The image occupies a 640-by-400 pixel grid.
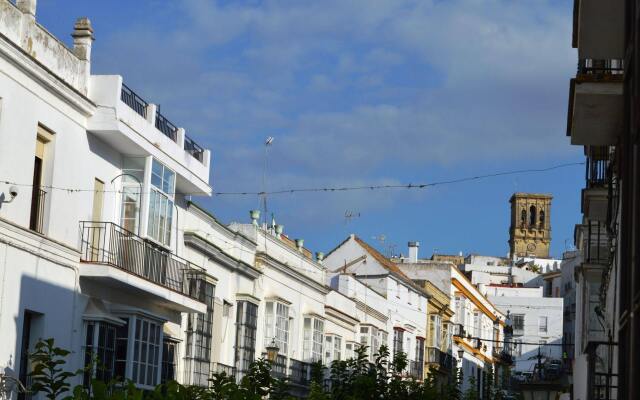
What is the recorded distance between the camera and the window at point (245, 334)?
3306 centimetres

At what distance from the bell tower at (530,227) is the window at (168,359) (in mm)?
136018

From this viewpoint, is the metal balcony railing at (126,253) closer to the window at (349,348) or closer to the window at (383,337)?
the window at (349,348)

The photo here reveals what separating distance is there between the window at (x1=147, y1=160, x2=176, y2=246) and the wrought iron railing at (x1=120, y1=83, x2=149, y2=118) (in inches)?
43.3

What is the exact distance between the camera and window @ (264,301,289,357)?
35.9 meters

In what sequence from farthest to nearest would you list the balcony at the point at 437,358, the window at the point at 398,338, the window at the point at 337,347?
the balcony at the point at 437,358 < the window at the point at 398,338 < the window at the point at 337,347

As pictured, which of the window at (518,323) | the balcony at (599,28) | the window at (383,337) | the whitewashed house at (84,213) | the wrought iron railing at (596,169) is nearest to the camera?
the balcony at (599,28)


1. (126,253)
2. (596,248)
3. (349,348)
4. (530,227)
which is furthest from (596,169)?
(530,227)

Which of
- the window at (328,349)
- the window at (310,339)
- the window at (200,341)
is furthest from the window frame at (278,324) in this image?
the window at (200,341)

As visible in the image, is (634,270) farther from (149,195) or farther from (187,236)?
(187,236)

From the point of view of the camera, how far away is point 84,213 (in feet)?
79.5

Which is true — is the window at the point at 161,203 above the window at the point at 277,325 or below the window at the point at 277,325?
above

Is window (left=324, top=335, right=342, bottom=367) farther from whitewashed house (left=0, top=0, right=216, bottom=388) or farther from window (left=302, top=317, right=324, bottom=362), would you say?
whitewashed house (left=0, top=0, right=216, bottom=388)

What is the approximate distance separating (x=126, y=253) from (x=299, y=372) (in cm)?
1465

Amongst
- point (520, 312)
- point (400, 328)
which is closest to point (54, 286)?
point (400, 328)
